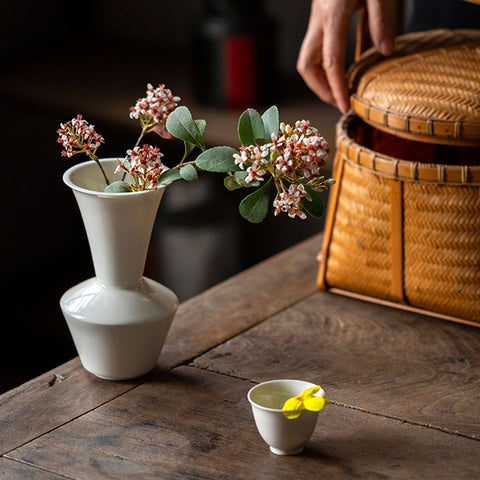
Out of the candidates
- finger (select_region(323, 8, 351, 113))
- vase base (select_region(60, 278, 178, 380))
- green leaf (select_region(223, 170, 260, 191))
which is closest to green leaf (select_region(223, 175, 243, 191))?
green leaf (select_region(223, 170, 260, 191))

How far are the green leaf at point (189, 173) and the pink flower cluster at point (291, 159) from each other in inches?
3.1

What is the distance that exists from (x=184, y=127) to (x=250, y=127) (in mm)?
89

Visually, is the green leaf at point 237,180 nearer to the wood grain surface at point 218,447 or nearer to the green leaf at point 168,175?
the green leaf at point 168,175

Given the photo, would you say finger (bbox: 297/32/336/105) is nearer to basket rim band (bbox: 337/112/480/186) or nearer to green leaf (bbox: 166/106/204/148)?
basket rim band (bbox: 337/112/480/186)

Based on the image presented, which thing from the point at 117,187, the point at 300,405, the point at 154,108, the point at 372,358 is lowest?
the point at 372,358

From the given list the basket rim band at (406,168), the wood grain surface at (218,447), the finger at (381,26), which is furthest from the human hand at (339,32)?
the wood grain surface at (218,447)

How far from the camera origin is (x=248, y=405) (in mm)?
1181

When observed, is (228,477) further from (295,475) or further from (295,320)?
(295,320)

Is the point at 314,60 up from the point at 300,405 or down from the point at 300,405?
up

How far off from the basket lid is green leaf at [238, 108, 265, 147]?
1.31 feet

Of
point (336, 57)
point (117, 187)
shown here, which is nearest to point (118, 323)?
point (117, 187)

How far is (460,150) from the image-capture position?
1434 millimetres

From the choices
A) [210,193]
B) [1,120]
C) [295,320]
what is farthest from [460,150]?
[1,120]

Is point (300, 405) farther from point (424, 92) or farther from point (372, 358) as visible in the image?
point (424, 92)
